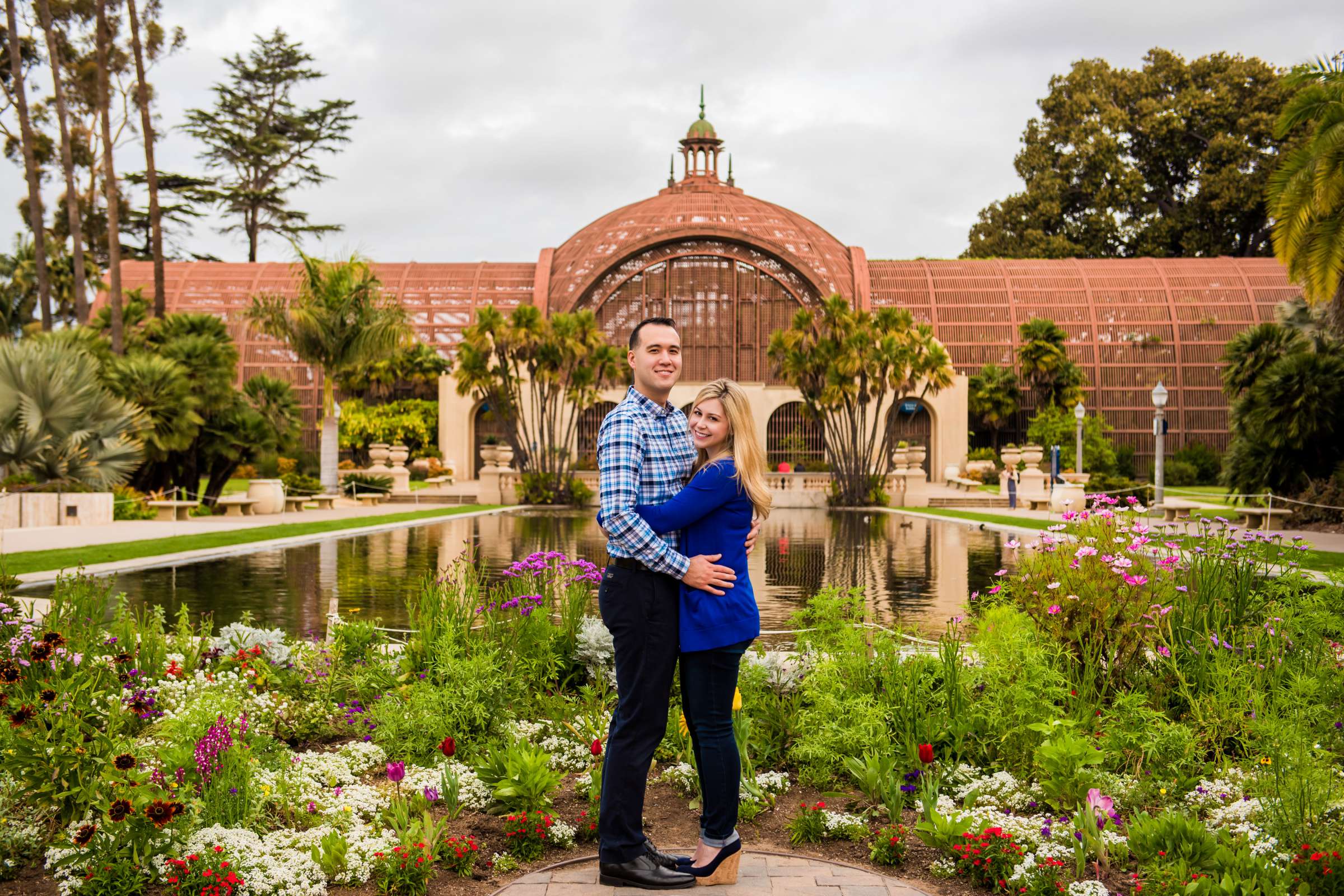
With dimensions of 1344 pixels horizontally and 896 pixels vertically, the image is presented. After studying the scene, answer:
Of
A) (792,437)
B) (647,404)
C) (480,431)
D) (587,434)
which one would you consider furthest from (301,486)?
(647,404)

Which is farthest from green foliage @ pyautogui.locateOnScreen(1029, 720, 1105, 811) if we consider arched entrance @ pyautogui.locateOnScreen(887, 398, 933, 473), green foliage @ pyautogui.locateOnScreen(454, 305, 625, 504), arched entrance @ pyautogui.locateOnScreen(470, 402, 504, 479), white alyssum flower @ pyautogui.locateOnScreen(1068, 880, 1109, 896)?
arched entrance @ pyautogui.locateOnScreen(470, 402, 504, 479)

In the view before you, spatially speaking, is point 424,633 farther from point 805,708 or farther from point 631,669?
point 631,669

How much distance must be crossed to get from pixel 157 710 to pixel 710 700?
2706 millimetres

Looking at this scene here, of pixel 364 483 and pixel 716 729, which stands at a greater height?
pixel 716 729

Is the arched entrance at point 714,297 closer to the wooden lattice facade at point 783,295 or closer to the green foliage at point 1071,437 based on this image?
the wooden lattice facade at point 783,295

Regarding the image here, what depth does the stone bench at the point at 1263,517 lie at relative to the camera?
18.9 meters

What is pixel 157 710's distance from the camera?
193 inches

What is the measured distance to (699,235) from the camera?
44156 millimetres

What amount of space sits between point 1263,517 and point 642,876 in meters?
20.5

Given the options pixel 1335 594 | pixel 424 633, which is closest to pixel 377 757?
pixel 424 633

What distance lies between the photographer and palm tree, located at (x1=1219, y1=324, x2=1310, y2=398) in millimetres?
22812

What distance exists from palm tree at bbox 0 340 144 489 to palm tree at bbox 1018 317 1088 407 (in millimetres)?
33136

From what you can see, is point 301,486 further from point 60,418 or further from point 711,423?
point 711,423

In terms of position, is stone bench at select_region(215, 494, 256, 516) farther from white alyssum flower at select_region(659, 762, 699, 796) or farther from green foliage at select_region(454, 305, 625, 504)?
white alyssum flower at select_region(659, 762, 699, 796)
